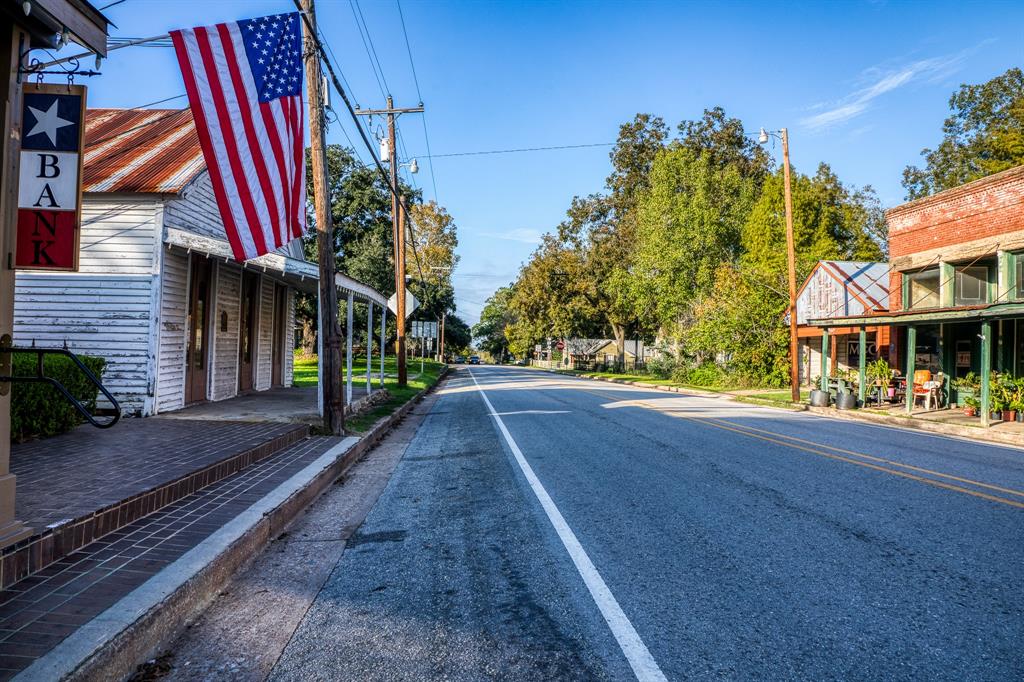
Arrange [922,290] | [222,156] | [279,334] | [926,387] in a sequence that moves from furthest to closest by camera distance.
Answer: [922,290], [926,387], [279,334], [222,156]

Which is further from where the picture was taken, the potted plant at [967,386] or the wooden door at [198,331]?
the potted plant at [967,386]

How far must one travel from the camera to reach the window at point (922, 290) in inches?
838

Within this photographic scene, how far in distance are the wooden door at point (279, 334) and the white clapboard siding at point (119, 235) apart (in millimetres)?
6735

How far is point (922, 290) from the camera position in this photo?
21781mm

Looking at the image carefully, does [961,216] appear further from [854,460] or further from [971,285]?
[854,460]

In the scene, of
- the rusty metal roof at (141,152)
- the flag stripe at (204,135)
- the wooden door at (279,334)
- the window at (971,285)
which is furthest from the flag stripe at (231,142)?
the window at (971,285)

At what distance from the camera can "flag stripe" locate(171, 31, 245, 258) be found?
7.35 metres

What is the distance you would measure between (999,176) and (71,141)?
2205 cm

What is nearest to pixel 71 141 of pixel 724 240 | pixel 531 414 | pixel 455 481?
pixel 455 481

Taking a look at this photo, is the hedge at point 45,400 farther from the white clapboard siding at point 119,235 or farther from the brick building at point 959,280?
the brick building at point 959,280

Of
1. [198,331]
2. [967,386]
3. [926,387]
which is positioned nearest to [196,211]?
[198,331]

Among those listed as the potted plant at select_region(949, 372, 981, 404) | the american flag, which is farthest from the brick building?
the american flag

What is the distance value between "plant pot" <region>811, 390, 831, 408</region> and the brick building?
7.51 ft

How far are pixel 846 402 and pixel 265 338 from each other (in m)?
17.0
